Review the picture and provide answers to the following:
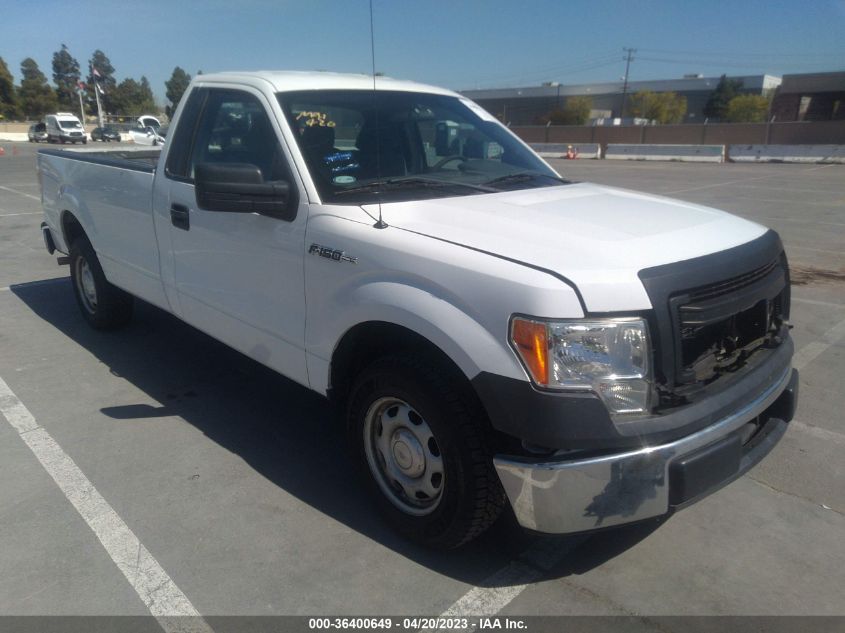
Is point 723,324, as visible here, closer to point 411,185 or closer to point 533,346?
point 533,346

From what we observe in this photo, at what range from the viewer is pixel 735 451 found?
2.49 m

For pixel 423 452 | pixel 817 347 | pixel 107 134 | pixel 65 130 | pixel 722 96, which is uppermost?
pixel 722 96

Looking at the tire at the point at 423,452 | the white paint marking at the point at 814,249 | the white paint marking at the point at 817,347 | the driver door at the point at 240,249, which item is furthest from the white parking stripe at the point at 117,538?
the white paint marking at the point at 814,249

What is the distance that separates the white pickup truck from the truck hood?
0.5 inches

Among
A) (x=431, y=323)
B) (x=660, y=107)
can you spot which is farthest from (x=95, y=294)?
(x=660, y=107)

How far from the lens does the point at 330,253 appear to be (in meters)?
2.95

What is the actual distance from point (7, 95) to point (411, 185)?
308 ft

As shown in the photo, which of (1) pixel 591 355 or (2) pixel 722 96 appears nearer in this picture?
(1) pixel 591 355

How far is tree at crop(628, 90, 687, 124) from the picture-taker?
8188 centimetres

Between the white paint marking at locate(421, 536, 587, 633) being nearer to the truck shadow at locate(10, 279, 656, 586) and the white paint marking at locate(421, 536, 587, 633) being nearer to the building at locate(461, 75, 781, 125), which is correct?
the truck shadow at locate(10, 279, 656, 586)

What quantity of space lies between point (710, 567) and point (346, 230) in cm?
209

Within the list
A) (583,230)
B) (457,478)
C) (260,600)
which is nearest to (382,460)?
(457,478)

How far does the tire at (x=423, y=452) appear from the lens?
252 centimetres

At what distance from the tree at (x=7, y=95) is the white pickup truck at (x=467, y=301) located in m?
90.6
